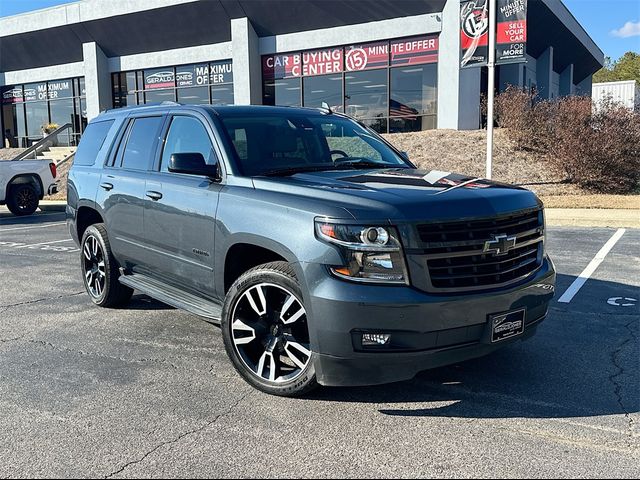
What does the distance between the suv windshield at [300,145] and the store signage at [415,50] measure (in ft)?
61.8

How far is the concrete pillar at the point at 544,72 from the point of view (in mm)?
30753

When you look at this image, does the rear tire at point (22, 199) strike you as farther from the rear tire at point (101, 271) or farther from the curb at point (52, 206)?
the rear tire at point (101, 271)

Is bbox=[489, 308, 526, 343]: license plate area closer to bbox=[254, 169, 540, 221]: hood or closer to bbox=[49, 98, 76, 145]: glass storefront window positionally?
bbox=[254, 169, 540, 221]: hood

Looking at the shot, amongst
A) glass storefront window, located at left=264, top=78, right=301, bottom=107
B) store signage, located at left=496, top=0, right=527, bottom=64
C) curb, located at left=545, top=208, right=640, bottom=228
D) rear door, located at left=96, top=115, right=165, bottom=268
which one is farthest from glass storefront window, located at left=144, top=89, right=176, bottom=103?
rear door, located at left=96, top=115, right=165, bottom=268

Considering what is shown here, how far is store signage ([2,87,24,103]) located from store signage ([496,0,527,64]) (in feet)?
97.8

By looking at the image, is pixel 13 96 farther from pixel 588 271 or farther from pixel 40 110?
pixel 588 271

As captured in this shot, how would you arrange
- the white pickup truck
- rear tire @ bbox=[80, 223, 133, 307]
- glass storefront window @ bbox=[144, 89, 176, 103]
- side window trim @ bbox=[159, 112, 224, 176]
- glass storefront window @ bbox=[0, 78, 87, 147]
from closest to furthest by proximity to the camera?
1. side window trim @ bbox=[159, 112, 224, 176]
2. rear tire @ bbox=[80, 223, 133, 307]
3. the white pickup truck
4. glass storefront window @ bbox=[144, 89, 176, 103]
5. glass storefront window @ bbox=[0, 78, 87, 147]

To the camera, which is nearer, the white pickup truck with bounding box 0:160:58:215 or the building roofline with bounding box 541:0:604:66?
the white pickup truck with bounding box 0:160:58:215

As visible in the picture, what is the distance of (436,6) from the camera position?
22250mm

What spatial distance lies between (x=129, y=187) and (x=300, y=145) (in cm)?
170

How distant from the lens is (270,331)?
13.1ft

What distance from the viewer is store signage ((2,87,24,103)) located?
36.0 m

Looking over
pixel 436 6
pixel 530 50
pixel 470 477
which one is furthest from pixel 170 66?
pixel 470 477

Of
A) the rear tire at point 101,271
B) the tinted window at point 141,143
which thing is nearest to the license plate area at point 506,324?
the tinted window at point 141,143
